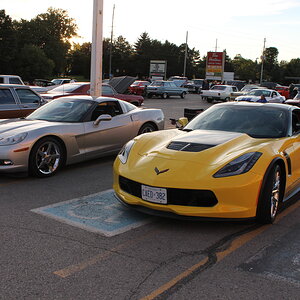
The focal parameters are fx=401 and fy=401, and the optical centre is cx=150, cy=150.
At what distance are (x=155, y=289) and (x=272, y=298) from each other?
88cm

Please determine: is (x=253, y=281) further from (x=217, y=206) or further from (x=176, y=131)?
(x=176, y=131)

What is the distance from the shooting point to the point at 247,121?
219 inches

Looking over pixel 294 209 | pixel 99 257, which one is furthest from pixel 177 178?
pixel 294 209

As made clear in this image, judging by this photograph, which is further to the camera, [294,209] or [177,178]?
[294,209]

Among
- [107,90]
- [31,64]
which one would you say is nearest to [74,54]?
[31,64]

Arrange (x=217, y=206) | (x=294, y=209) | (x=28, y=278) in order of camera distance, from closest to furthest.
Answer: (x=28, y=278), (x=217, y=206), (x=294, y=209)

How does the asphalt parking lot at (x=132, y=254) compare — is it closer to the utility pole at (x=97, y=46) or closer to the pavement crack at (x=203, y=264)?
the pavement crack at (x=203, y=264)

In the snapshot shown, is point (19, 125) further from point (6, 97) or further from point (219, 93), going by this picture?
point (219, 93)

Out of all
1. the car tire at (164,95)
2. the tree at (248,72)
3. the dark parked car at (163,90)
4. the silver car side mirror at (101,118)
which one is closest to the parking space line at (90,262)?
the silver car side mirror at (101,118)

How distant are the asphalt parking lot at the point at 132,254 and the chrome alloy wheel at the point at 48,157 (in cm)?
121

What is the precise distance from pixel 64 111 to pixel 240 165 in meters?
4.30

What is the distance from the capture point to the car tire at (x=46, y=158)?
6.45m

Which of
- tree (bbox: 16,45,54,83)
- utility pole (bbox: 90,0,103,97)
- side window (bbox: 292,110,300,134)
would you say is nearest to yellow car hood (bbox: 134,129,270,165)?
side window (bbox: 292,110,300,134)

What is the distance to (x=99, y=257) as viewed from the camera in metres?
3.62
